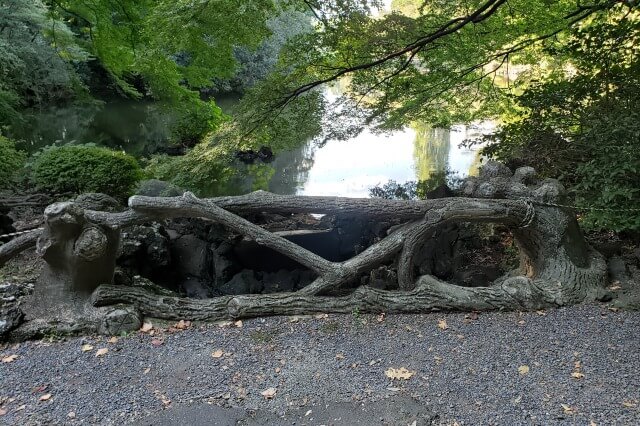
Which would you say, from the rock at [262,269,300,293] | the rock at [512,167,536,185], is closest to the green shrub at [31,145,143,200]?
the rock at [262,269,300,293]

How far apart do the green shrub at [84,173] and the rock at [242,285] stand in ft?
11.4

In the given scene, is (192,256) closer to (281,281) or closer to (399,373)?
(281,281)

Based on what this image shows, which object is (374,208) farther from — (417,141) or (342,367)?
(417,141)

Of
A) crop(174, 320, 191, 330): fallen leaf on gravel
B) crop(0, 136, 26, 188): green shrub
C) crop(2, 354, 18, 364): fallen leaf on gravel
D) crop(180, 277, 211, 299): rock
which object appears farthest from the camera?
crop(0, 136, 26, 188): green shrub

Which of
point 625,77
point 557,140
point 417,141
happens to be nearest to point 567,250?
point 557,140

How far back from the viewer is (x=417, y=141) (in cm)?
2322

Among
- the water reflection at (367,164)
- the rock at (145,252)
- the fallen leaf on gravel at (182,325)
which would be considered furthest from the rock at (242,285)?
the water reflection at (367,164)

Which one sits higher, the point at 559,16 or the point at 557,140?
the point at 559,16

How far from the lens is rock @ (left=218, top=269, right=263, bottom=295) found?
630cm

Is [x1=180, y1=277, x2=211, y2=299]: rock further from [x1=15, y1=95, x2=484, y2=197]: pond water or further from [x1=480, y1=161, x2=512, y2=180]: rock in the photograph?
[x1=15, y1=95, x2=484, y2=197]: pond water

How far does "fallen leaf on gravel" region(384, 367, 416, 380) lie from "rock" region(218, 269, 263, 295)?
289 cm

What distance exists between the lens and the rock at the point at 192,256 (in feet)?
21.4

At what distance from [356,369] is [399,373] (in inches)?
13.7

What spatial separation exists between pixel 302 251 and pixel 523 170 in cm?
274
